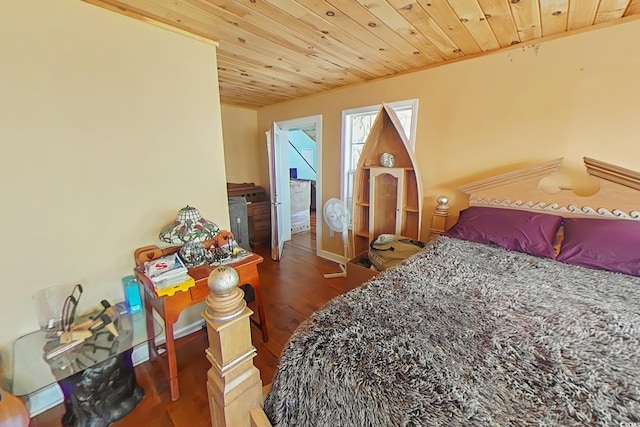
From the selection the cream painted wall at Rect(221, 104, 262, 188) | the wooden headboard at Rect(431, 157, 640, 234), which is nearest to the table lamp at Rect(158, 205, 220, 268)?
the wooden headboard at Rect(431, 157, 640, 234)

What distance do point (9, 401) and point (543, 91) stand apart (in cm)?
345

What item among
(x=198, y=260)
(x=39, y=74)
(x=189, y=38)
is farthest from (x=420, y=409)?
(x=189, y=38)

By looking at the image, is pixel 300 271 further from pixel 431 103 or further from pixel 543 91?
pixel 543 91

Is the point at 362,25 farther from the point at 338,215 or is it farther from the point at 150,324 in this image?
the point at 150,324

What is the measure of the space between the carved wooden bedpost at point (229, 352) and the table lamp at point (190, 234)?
925 millimetres

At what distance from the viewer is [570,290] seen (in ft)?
4.13

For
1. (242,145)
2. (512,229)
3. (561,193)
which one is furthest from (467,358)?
(242,145)

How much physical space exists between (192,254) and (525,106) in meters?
2.70

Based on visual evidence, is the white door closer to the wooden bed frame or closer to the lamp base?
the lamp base

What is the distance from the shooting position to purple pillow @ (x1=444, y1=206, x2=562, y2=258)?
1.74 meters

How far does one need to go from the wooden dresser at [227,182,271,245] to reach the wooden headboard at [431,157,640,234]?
2.72 m

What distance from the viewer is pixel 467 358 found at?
0.83 metres

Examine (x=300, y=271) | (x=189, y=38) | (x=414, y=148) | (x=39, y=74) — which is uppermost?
(x=189, y=38)

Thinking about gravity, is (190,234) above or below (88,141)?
below
